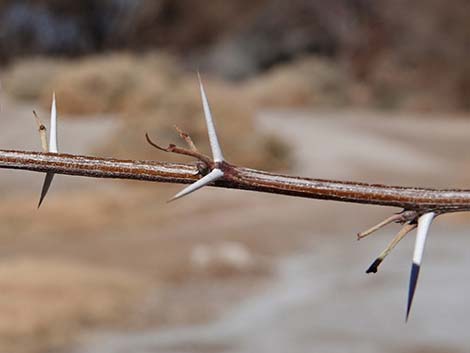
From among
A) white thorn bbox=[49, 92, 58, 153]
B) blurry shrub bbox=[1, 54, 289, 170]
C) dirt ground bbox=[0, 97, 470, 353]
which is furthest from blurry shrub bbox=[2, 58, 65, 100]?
white thorn bbox=[49, 92, 58, 153]

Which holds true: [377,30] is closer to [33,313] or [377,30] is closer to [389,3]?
[389,3]

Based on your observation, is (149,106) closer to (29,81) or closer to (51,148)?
(29,81)

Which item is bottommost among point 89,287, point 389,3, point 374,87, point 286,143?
point 89,287

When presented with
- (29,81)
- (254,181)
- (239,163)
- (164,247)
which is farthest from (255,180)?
(29,81)

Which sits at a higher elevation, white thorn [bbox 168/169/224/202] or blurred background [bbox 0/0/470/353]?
blurred background [bbox 0/0/470/353]

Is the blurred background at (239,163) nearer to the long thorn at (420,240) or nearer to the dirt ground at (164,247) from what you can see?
the dirt ground at (164,247)

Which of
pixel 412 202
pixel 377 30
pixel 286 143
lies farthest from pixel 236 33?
pixel 412 202

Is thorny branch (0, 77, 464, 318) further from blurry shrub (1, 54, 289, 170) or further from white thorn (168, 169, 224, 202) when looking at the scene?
blurry shrub (1, 54, 289, 170)

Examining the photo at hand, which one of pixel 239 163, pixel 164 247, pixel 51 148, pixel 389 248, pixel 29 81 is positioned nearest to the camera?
pixel 389 248
